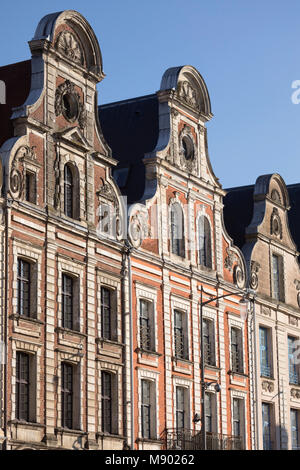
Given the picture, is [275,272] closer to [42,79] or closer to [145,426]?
[145,426]

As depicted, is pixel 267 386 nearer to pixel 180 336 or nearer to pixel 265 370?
pixel 265 370

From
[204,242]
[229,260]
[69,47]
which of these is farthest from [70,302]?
[229,260]

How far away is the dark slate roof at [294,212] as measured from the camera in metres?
66.9

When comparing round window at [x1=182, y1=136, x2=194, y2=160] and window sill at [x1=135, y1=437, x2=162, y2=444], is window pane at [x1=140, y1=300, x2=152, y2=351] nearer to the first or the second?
window sill at [x1=135, y1=437, x2=162, y2=444]

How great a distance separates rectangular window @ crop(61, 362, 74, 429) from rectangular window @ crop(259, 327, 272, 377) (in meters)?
15.8

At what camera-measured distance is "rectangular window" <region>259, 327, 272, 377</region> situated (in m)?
56.3

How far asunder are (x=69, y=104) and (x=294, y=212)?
2622 cm

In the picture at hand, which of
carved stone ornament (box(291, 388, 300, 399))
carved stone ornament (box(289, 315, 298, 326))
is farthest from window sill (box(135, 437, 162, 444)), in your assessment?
carved stone ornament (box(289, 315, 298, 326))

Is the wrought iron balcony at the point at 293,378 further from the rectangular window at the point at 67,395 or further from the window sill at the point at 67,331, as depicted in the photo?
the rectangular window at the point at 67,395

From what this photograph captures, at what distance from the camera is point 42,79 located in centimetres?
4288

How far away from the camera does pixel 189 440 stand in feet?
157

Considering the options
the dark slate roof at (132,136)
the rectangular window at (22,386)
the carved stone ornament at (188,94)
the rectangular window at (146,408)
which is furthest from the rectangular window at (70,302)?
the carved stone ornament at (188,94)

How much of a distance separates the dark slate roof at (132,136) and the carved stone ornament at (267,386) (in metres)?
12.2
